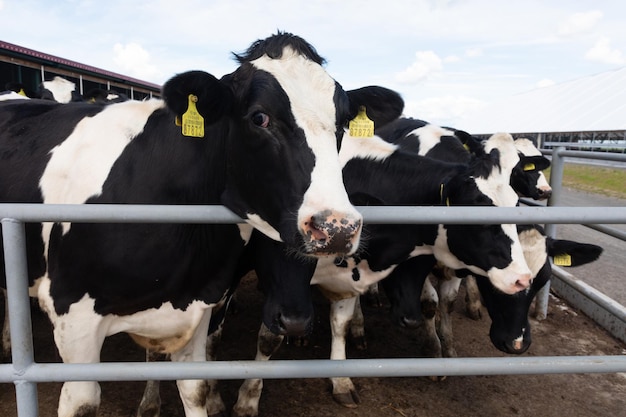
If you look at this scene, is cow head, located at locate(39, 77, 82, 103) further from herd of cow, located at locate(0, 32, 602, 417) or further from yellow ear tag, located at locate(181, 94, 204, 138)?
yellow ear tag, located at locate(181, 94, 204, 138)

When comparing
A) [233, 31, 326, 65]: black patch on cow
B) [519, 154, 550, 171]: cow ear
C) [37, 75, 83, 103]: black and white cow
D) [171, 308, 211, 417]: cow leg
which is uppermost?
[37, 75, 83, 103]: black and white cow

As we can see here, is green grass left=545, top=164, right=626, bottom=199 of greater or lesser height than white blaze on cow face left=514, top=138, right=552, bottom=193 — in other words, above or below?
below

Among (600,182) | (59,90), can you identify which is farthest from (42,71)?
(600,182)

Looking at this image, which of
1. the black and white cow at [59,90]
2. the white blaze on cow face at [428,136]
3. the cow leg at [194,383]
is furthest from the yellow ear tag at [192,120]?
the black and white cow at [59,90]

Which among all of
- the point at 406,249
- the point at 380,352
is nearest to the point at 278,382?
the point at 380,352

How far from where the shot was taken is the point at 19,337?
1468 mm

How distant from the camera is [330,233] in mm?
1520

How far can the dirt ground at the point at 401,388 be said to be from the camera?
3.22 m

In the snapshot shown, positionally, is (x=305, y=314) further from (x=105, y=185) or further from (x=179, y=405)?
(x=179, y=405)

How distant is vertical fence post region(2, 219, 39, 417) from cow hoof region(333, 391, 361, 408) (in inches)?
84.3

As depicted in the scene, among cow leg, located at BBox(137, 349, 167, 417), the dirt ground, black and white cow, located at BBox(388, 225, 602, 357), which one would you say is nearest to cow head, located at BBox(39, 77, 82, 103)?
the dirt ground

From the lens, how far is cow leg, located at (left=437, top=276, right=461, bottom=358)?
4.08 metres

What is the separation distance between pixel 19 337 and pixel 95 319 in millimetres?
736

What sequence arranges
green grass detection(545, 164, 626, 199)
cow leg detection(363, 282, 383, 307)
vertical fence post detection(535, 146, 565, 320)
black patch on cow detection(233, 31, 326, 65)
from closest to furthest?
black patch on cow detection(233, 31, 326, 65) → vertical fence post detection(535, 146, 565, 320) → cow leg detection(363, 282, 383, 307) → green grass detection(545, 164, 626, 199)
